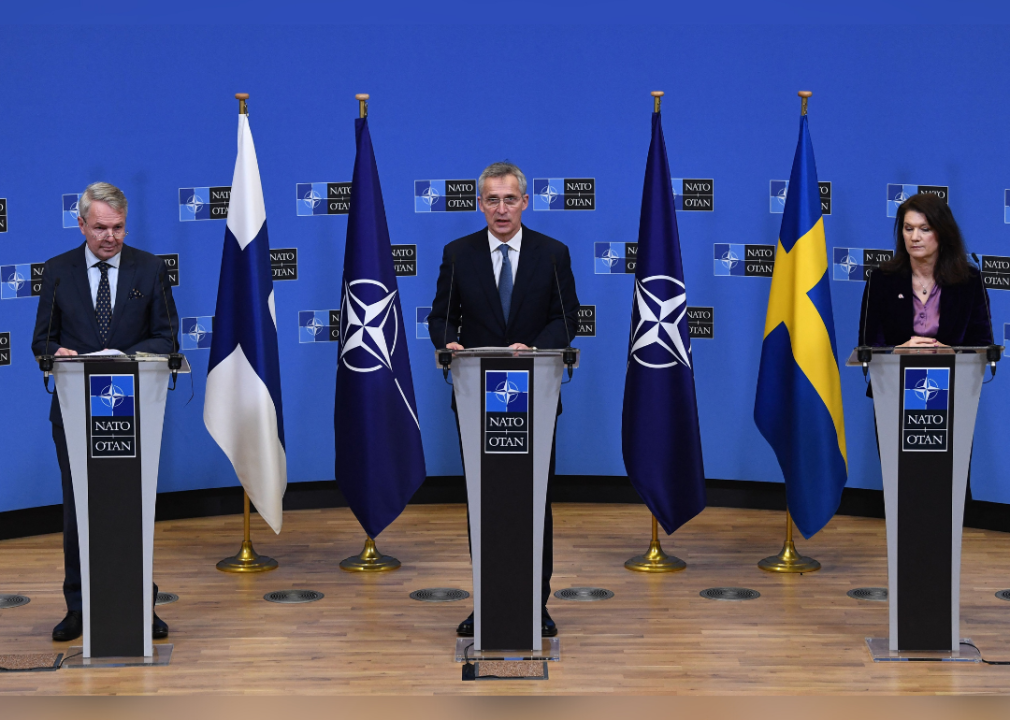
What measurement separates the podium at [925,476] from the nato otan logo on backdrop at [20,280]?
4367mm

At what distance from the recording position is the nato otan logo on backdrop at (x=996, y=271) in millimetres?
6156

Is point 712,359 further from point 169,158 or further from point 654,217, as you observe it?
point 169,158

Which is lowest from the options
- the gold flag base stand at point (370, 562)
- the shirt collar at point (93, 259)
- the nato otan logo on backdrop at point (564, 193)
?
the gold flag base stand at point (370, 562)

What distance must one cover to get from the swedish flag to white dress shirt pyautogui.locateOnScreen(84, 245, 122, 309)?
10.2 feet

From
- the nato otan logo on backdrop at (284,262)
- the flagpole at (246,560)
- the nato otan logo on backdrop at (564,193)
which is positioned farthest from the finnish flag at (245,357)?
the nato otan logo on backdrop at (564,193)

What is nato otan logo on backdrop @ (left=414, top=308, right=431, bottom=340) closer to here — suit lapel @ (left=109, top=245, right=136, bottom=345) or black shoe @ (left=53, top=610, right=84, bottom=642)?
suit lapel @ (left=109, top=245, right=136, bottom=345)

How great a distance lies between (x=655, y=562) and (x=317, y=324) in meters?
2.51

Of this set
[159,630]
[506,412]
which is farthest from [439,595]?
[506,412]

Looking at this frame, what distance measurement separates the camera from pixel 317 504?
22.4ft

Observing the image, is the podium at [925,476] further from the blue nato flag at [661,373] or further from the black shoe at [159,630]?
the black shoe at [159,630]

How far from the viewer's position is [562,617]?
4668mm

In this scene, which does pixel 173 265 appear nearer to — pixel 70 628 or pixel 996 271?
pixel 70 628

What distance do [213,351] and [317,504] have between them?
1.59m

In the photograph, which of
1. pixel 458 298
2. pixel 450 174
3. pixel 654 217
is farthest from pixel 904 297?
pixel 450 174
